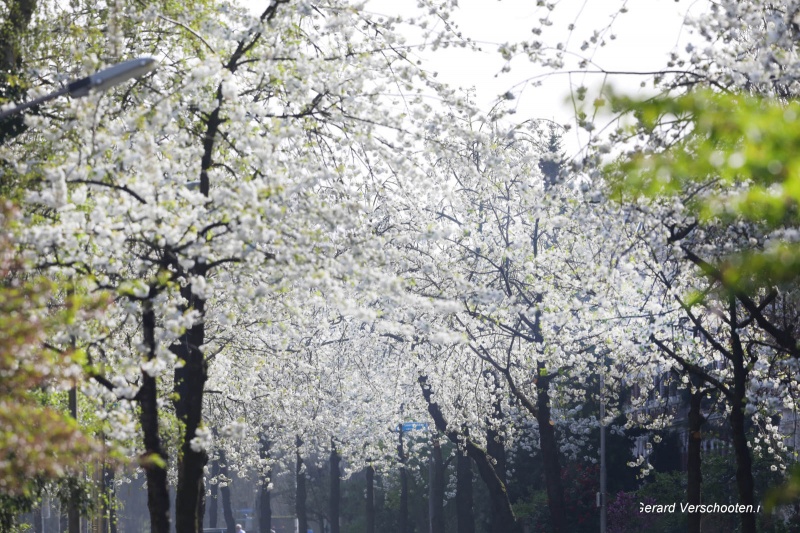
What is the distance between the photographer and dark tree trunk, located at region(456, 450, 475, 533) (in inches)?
1377

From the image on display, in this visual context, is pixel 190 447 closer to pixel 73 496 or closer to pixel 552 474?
pixel 73 496

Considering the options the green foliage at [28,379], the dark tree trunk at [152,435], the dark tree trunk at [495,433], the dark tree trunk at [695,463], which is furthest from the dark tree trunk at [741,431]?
the green foliage at [28,379]

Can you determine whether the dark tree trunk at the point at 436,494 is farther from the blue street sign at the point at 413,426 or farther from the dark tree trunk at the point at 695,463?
the dark tree trunk at the point at 695,463

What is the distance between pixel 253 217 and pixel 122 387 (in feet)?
7.74

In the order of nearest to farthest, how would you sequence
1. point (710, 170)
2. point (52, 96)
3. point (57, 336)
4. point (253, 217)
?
point (710, 170) → point (52, 96) → point (253, 217) → point (57, 336)

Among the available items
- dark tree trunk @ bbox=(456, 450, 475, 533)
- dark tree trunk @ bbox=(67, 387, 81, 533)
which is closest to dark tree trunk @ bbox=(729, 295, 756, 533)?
dark tree trunk @ bbox=(67, 387, 81, 533)

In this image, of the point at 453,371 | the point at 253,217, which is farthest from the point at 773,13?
the point at 453,371

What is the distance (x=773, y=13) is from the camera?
1161 centimetres

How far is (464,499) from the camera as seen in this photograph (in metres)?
35.6

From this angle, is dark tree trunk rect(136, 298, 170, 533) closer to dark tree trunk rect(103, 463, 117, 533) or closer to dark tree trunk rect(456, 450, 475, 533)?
dark tree trunk rect(103, 463, 117, 533)

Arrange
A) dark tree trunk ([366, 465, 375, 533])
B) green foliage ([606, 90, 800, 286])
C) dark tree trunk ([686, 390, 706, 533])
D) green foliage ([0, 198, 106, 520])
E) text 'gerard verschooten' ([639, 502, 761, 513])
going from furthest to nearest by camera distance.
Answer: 1. dark tree trunk ([366, 465, 375, 533])
2. text 'gerard verschooten' ([639, 502, 761, 513])
3. dark tree trunk ([686, 390, 706, 533])
4. green foliage ([0, 198, 106, 520])
5. green foliage ([606, 90, 800, 286])

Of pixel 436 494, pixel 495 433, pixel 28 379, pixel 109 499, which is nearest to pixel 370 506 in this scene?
pixel 436 494

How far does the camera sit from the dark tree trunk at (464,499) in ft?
115

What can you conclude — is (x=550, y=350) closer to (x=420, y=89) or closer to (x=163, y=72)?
(x=420, y=89)
